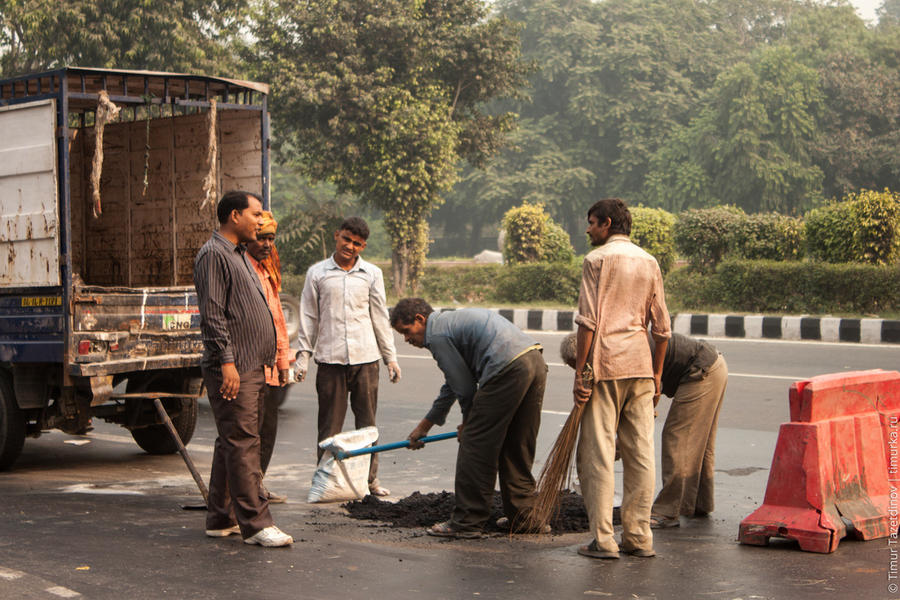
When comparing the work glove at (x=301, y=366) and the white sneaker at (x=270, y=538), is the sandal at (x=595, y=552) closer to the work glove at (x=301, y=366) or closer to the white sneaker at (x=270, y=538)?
the white sneaker at (x=270, y=538)

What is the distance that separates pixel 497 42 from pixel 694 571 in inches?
790

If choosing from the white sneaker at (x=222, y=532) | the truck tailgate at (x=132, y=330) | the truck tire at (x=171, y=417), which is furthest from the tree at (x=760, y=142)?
the white sneaker at (x=222, y=532)

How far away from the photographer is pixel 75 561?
454cm

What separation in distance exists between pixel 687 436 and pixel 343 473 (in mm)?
1965

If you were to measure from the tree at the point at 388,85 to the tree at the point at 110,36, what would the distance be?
1342 mm

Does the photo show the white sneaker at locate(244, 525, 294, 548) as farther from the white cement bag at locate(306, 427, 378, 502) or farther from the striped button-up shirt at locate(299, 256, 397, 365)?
the striped button-up shirt at locate(299, 256, 397, 365)

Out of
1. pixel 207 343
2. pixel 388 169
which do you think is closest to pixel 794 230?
pixel 388 169

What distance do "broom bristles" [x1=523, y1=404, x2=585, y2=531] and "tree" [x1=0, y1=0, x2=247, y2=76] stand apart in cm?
1862

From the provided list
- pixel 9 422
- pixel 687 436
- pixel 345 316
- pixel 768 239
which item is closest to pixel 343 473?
pixel 345 316

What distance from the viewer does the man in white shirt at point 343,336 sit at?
629 centimetres

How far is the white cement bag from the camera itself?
6.02 meters

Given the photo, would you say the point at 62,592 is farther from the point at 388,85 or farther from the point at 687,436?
the point at 388,85

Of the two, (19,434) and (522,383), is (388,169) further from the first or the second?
(522,383)

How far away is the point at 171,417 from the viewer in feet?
24.7
